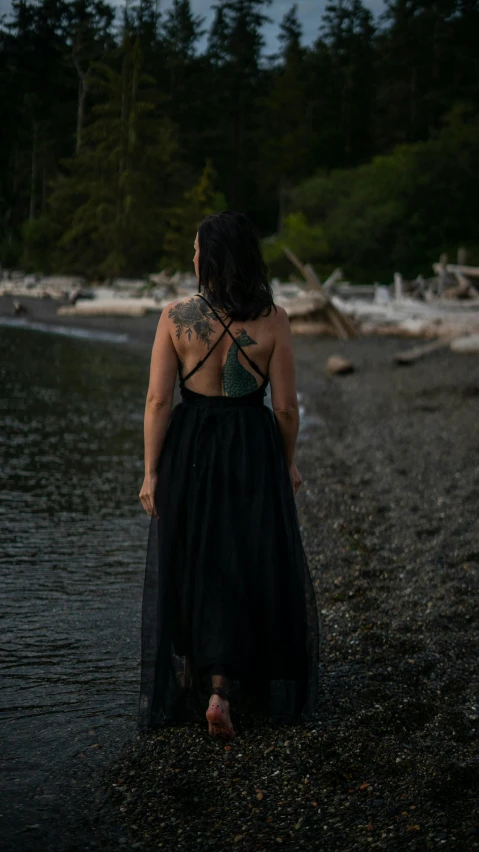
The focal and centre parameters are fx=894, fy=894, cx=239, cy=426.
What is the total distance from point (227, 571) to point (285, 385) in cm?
79

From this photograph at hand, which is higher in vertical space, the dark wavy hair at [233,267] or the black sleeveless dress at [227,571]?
the dark wavy hair at [233,267]

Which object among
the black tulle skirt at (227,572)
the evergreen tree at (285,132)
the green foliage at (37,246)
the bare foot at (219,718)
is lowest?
the bare foot at (219,718)

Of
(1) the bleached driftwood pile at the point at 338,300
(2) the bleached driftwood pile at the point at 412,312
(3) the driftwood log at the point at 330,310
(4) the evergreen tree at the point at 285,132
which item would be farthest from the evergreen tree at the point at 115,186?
(3) the driftwood log at the point at 330,310

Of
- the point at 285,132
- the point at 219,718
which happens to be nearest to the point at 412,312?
the point at 219,718

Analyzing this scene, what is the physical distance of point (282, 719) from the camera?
12.0ft

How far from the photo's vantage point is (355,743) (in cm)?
345

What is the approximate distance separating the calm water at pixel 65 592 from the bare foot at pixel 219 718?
40 centimetres

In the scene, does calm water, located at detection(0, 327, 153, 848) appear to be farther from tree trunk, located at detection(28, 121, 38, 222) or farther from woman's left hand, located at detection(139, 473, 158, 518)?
tree trunk, located at detection(28, 121, 38, 222)

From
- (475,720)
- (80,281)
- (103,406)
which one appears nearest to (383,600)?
(475,720)

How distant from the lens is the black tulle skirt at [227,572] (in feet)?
11.8

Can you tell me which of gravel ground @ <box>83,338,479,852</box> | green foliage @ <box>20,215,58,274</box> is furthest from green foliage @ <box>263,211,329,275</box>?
gravel ground @ <box>83,338,479,852</box>

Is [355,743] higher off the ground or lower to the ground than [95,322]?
lower

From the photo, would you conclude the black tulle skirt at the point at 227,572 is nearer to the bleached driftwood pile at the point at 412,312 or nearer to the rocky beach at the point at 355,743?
the rocky beach at the point at 355,743

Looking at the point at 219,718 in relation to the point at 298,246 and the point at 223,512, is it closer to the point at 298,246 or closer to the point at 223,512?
the point at 223,512
